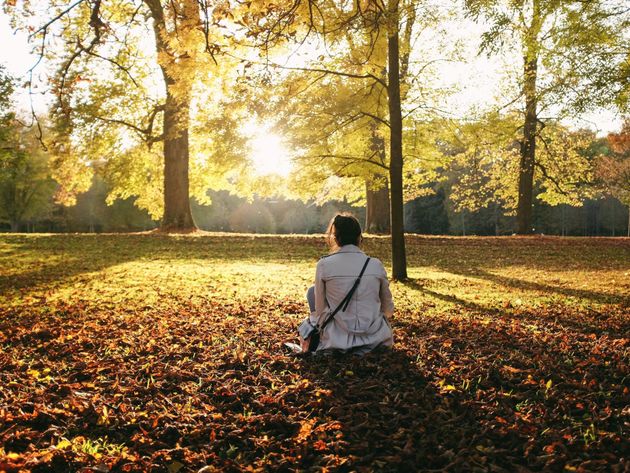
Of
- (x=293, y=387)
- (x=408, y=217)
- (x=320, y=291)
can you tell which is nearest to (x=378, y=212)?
(x=320, y=291)

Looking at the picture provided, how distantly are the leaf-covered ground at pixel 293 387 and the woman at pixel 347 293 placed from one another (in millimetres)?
203

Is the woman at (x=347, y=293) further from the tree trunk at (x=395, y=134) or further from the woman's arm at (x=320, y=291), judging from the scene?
the tree trunk at (x=395, y=134)

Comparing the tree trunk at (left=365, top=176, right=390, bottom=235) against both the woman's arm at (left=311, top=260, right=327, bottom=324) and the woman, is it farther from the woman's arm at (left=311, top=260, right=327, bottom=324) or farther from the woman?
the woman's arm at (left=311, top=260, right=327, bottom=324)

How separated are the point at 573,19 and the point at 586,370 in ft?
28.5

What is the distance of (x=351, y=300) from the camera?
466cm

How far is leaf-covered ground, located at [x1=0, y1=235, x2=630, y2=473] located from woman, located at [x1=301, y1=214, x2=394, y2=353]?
0.20 meters

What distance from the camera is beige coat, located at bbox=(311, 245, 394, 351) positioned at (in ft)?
15.3

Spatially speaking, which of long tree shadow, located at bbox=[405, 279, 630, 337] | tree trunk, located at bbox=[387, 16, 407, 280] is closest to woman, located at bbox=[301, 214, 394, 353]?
long tree shadow, located at bbox=[405, 279, 630, 337]

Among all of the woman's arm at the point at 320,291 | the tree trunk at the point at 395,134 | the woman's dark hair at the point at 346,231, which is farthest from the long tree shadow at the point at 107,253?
the woman's dark hair at the point at 346,231

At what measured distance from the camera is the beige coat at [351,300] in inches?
184

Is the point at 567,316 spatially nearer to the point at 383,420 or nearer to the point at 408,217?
the point at 383,420

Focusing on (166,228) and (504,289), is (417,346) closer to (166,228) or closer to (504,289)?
(504,289)

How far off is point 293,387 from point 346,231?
1.58m

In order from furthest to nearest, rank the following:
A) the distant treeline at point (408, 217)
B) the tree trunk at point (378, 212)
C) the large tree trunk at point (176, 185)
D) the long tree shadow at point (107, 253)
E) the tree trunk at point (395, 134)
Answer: the distant treeline at point (408, 217) → the tree trunk at point (378, 212) → the large tree trunk at point (176, 185) → the long tree shadow at point (107, 253) → the tree trunk at point (395, 134)
